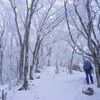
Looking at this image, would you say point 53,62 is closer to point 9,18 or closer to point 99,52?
point 9,18

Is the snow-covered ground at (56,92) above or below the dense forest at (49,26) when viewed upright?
below

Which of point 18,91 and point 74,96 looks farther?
point 18,91

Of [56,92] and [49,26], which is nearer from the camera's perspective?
[56,92]

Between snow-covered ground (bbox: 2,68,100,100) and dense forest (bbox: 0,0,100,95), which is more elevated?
dense forest (bbox: 0,0,100,95)

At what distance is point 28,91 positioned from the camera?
1594 centimetres

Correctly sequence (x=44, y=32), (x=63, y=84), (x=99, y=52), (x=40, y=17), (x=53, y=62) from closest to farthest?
(x=99, y=52), (x=63, y=84), (x=44, y=32), (x=40, y=17), (x=53, y=62)

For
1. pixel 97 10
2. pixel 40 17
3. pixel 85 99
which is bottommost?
pixel 85 99

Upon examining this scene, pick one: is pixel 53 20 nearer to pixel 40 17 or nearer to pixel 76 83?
pixel 40 17

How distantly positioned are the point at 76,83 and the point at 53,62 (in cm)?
4163

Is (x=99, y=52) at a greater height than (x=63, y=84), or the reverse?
(x=99, y=52)

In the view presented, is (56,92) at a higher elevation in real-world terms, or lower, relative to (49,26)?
lower

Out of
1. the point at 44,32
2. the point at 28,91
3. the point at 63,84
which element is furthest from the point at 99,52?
the point at 44,32

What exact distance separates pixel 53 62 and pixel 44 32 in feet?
118

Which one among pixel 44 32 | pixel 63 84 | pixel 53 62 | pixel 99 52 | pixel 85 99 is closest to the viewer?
pixel 85 99
